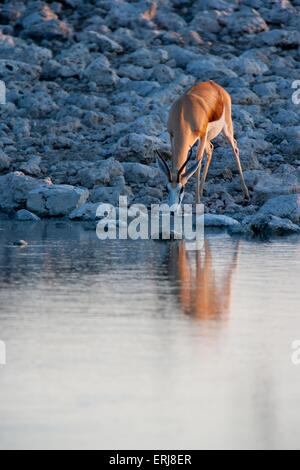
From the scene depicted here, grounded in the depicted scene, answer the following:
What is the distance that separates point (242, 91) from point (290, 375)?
1325cm

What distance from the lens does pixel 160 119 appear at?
17672 millimetres

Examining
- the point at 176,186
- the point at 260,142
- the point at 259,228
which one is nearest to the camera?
the point at 259,228

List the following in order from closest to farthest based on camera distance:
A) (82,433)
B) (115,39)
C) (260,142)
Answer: (82,433), (260,142), (115,39)

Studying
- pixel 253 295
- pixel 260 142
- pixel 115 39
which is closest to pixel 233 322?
pixel 253 295

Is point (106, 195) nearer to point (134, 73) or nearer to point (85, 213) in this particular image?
point (85, 213)

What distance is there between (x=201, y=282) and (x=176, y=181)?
5.13m

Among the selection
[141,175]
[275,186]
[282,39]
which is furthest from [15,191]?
[282,39]

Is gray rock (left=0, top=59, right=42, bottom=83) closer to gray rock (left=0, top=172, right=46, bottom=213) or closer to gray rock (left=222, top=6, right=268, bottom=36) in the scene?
gray rock (left=222, top=6, right=268, bottom=36)

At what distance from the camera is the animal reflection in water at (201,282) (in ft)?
27.1

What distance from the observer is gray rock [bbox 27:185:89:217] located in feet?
48.5

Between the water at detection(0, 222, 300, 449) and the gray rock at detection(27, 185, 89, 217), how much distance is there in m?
3.68

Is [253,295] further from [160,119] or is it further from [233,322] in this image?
[160,119]

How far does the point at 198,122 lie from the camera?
15305 millimetres

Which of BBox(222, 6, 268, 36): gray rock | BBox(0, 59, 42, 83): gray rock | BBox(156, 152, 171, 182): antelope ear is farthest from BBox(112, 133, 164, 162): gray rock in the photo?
BBox(222, 6, 268, 36): gray rock
